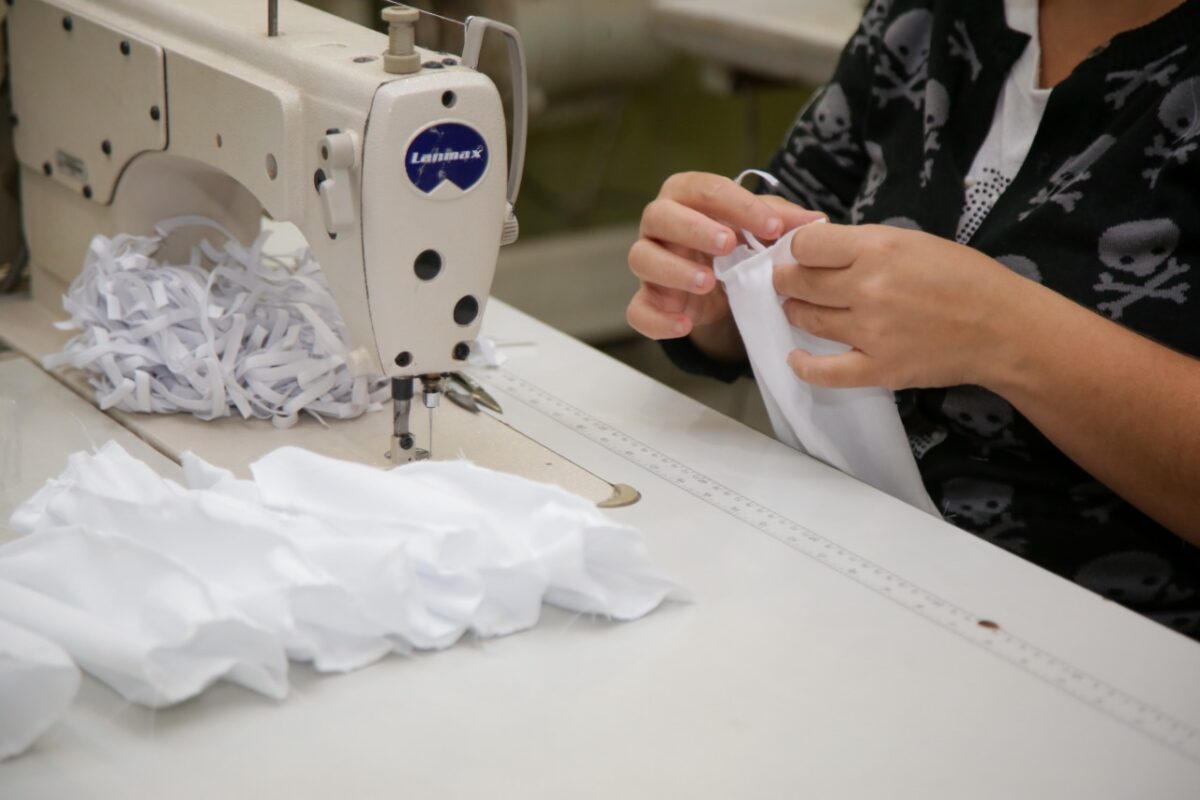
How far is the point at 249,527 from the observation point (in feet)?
2.79

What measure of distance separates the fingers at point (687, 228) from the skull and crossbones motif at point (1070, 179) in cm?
26

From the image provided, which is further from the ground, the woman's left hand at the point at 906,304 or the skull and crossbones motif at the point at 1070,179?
the skull and crossbones motif at the point at 1070,179

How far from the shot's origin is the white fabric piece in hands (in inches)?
29.3

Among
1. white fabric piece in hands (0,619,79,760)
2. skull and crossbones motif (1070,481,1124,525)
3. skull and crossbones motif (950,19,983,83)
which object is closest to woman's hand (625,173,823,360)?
skull and crossbones motif (950,19,983,83)

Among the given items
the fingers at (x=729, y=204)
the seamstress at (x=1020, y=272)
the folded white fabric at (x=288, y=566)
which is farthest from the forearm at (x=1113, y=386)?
the folded white fabric at (x=288, y=566)

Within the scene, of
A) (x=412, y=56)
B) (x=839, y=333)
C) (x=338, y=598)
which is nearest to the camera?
(x=338, y=598)

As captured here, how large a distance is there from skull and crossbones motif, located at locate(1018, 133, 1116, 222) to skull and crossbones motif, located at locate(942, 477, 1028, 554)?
23 centimetres

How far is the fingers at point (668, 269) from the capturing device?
1.17 m

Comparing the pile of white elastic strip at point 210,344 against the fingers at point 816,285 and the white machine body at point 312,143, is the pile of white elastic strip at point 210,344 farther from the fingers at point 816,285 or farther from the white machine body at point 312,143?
the fingers at point 816,285

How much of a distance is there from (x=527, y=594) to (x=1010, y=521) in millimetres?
498

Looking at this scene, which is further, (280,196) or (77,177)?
(77,177)

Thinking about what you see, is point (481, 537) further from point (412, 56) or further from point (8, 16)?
point (8, 16)

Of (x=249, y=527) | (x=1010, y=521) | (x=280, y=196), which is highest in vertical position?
(x=280, y=196)

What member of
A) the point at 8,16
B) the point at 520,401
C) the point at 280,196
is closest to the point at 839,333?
the point at 520,401
